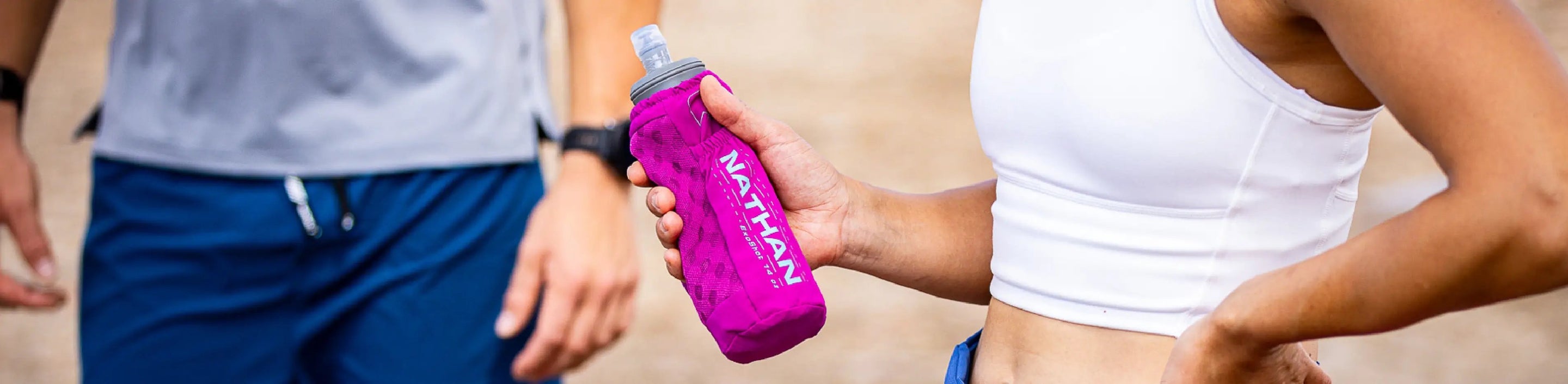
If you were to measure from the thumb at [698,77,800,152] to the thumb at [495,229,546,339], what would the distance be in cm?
39

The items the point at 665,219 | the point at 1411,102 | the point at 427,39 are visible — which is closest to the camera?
the point at 1411,102

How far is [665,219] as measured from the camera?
1145 mm

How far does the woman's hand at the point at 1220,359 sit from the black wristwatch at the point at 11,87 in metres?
1.54

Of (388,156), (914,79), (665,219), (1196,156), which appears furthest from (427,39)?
(914,79)

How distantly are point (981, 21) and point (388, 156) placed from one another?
0.82 m

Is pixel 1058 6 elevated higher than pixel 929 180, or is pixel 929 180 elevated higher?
pixel 1058 6

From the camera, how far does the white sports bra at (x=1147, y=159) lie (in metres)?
0.95

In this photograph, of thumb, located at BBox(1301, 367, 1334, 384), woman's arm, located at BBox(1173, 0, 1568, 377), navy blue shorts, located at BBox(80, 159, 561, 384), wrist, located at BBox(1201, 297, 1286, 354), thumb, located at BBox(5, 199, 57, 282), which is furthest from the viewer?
thumb, located at BBox(5, 199, 57, 282)

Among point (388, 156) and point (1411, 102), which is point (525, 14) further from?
point (1411, 102)

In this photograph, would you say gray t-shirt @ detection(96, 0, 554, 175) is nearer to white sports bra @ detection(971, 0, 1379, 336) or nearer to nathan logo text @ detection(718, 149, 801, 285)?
nathan logo text @ detection(718, 149, 801, 285)

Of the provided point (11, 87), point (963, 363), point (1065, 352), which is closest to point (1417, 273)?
point (1065, 352)

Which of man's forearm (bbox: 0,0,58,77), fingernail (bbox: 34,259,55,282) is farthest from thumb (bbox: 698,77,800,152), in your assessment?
fingernail (bbox: 34,259,55,282)

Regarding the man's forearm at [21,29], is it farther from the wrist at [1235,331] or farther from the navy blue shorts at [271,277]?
the wrist at [1235,331]

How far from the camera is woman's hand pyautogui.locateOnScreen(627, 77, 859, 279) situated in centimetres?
115
